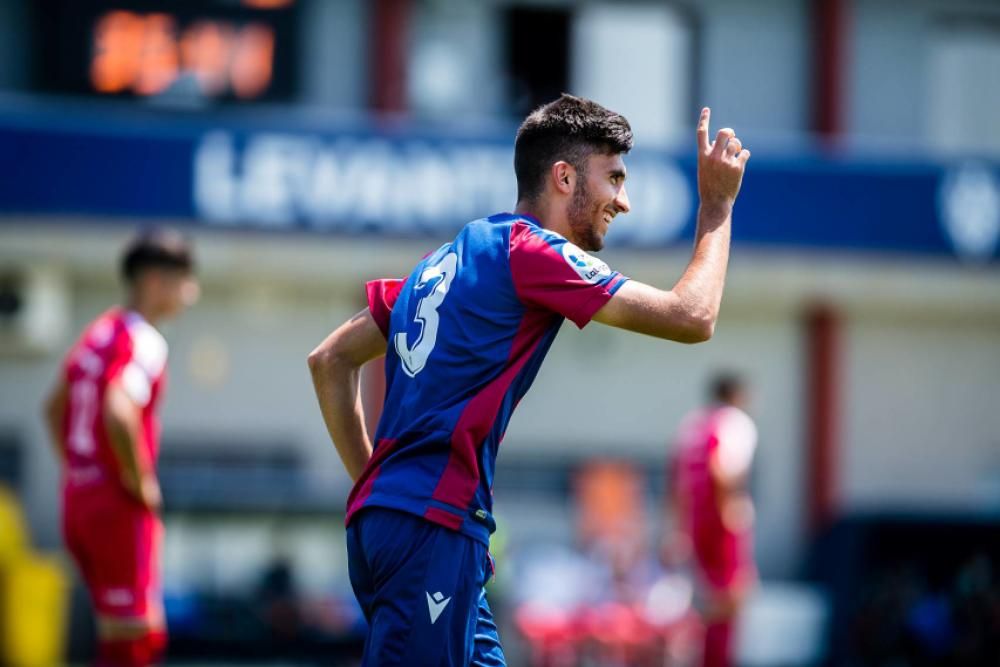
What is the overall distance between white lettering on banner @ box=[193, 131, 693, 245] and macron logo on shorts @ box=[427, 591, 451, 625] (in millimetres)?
10568

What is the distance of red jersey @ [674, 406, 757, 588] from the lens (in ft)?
30.8

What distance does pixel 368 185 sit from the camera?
46.5ft

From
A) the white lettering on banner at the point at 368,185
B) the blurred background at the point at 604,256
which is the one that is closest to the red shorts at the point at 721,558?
the blurred background at the point at 604,256

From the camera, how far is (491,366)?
3.59m

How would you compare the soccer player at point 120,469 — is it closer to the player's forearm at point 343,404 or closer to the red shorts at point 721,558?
the player's forearm at point 343,404

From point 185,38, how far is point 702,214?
10997 millimetres

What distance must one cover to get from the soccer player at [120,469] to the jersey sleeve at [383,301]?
2.31 metres

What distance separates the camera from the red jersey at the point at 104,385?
608cm

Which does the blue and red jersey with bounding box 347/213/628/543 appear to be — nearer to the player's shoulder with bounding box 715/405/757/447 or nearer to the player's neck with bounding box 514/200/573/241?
the player's neck with bounding box 514/200/573/241

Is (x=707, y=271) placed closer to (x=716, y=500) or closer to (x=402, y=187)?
(x=716, y=500)

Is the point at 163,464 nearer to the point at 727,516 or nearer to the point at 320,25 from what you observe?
the point at 320,25

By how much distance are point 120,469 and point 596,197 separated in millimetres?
2917

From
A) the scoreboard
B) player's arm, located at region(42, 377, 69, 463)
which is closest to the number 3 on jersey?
player's arm, located at region(42, 377, 69, 463)

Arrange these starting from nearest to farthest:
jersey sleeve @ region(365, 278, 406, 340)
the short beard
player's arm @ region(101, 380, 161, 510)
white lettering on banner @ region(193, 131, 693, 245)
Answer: the short beard < jersey sleeve @ region(365, 278, 406, 340) < player's arm @ region(101, 380, 161, 510) < white lettering on banner @ region(193, 131, 693, 245)
